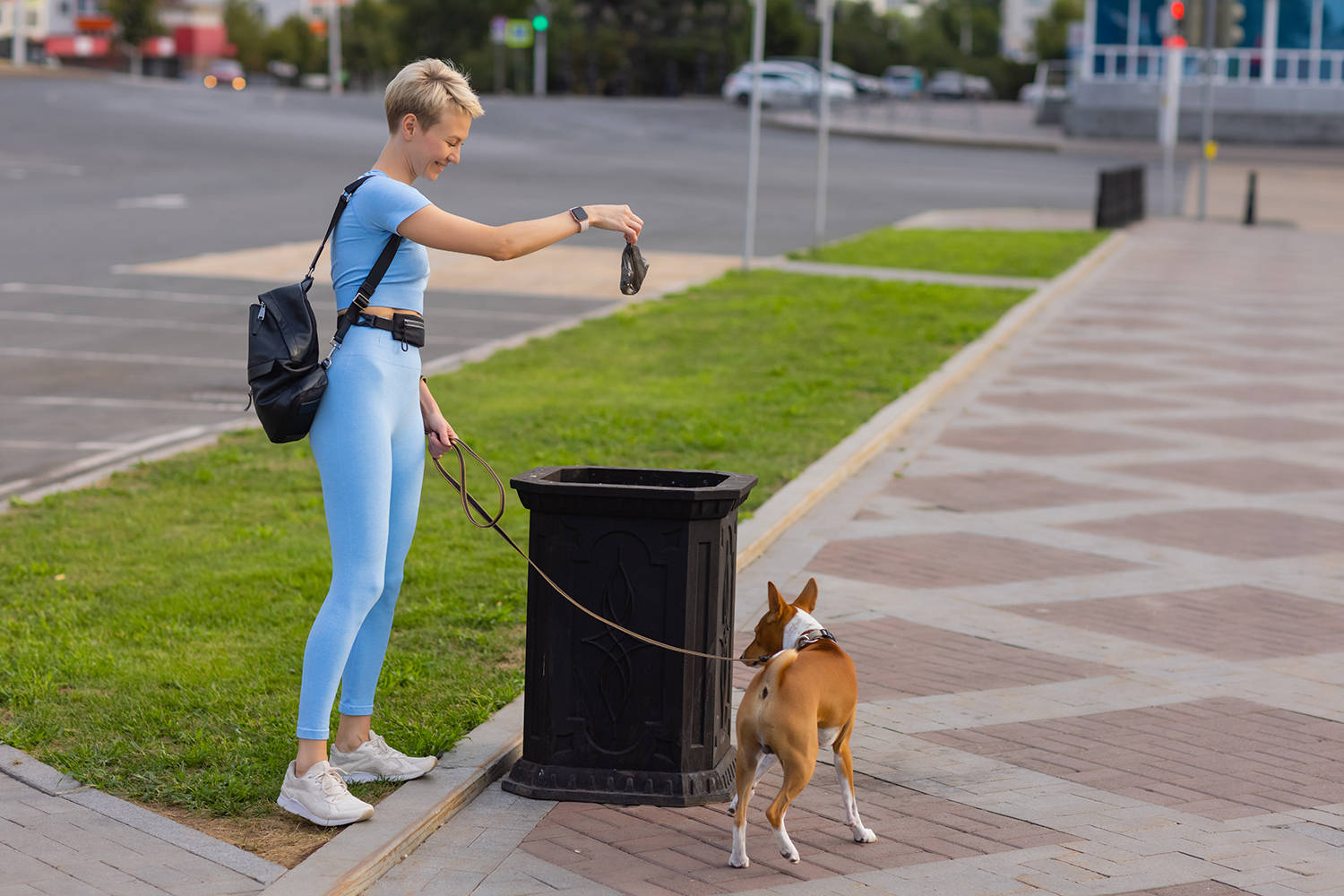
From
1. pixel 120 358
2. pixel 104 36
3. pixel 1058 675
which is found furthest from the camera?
pixel 104 36

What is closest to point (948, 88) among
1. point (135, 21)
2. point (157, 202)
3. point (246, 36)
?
point (246, 36)

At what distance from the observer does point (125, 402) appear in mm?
11461

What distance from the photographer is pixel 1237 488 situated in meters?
9.42

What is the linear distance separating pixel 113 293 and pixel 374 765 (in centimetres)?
1338

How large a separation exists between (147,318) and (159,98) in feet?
128

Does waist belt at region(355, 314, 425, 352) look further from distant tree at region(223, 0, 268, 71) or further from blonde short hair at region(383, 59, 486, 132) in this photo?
distant tree at region(223, 0, 268, 71)

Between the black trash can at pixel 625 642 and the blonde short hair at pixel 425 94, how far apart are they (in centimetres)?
106

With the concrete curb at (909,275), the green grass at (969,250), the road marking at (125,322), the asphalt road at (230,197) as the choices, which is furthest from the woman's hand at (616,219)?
the green grass at (969,250)

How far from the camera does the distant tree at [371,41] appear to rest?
88.4m

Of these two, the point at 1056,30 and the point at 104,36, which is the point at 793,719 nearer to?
the point at 1056,30

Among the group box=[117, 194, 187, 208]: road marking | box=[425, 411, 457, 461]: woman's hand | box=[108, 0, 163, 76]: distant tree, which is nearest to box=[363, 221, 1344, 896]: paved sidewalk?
box=[425, 411, 457, 461]: woman's hand

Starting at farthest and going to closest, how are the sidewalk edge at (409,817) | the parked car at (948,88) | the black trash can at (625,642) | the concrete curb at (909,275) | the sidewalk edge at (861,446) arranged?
1. the parked car at (948,88)
2. the concrete curb at (909,275)
3. the sidewalk edge at (861,446)
4. the black trash can at (625,642)
5. the sidewalk edge at (409,817)

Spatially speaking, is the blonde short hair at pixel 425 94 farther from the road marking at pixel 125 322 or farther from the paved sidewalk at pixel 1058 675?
the road marking at pixel 125 322

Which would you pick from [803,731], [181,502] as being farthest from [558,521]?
[181,502]
